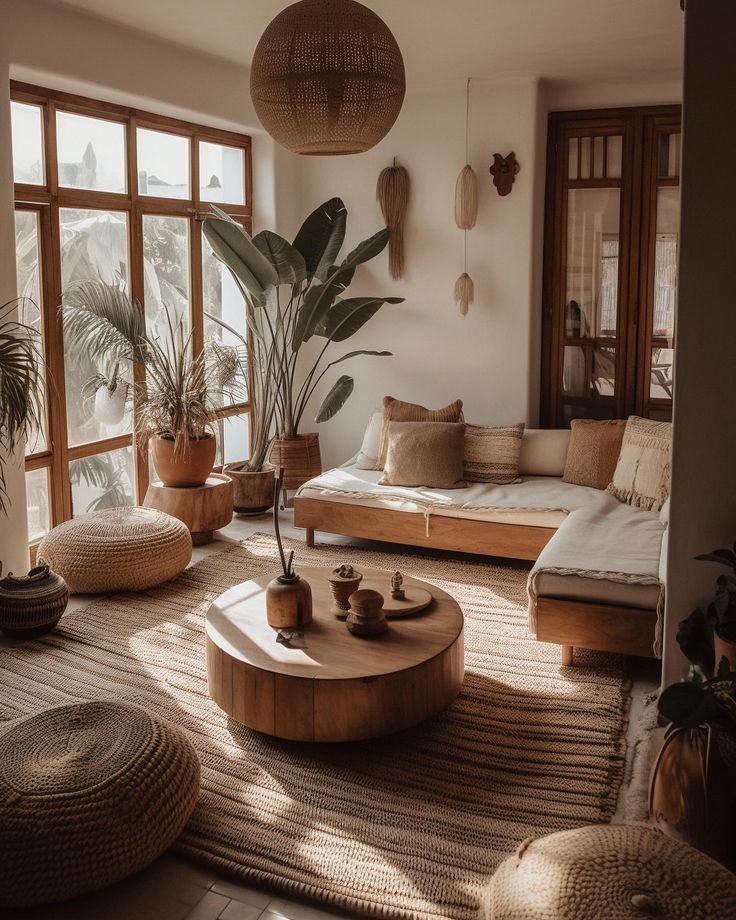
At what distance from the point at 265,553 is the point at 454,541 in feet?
3.79

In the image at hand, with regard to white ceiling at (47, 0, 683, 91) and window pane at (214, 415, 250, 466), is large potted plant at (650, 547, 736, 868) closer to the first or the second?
white ceiling at (47, 0, 683, 91)

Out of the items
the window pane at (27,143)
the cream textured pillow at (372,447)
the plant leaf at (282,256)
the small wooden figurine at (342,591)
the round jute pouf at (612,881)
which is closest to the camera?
the round jute pouf at (612,881)

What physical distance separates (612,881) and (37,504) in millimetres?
4093

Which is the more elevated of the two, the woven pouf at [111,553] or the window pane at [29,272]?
the window pane at [29,272]

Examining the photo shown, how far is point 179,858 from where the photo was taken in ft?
9.34

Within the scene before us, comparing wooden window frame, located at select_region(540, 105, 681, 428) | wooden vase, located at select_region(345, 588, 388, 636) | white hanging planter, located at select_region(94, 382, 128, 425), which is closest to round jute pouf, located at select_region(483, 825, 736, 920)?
wooden vase, located at select_region(345, 588, 388, 636)

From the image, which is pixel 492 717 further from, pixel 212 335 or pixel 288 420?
pixel 212 335

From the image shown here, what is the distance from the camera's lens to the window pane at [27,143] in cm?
500

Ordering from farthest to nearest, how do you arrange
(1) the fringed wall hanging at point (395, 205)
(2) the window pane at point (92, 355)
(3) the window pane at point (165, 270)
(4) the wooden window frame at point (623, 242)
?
(1) the fringed wall hanging at point (395, 205), (4) the wooden window frame at point (623, 242), (3) the window pane at point (165, 270), (2) the window pane at point (92, 355)

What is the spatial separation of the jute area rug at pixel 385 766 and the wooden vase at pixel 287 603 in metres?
0.44

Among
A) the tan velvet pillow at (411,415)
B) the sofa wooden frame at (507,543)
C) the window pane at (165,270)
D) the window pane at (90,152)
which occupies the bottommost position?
the sofa wooden frame at (507,543)

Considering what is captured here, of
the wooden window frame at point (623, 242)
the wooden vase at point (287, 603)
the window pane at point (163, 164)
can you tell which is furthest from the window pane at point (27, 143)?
the wooden window frame at point (623, 242)

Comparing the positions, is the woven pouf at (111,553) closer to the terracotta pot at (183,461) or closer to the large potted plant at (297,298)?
the terracotta pot at (183,461)

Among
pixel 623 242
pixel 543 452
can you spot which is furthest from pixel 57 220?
pixel 623 242
